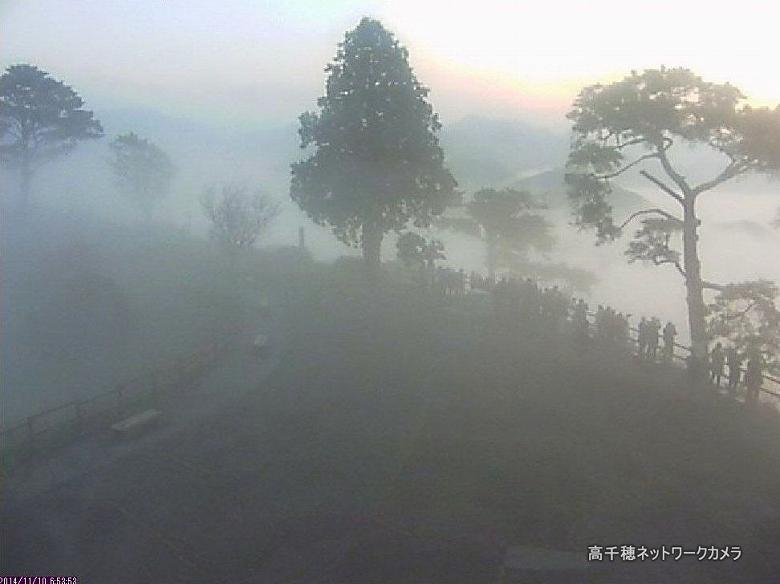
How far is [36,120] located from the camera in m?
42.5

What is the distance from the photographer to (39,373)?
24406 millimetres

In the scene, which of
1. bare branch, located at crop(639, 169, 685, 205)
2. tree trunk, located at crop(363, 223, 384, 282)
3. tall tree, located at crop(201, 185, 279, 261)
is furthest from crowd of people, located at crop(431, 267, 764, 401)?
tall tree, located at crop(201, 185, 279, 261)

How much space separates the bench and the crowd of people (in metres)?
12.4

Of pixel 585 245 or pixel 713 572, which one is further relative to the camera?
pixel 585 245

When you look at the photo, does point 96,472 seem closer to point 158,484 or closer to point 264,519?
point 158,484

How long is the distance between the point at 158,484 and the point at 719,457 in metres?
10.6

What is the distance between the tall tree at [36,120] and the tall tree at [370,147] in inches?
756

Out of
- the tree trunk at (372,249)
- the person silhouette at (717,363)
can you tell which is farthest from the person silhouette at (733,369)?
the tree trunk at (372,249)

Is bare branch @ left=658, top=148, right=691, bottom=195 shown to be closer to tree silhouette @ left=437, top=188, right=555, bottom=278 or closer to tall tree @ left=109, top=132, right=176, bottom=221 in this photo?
tree silhouette @ left=437, top=188, right=555, bottom=278

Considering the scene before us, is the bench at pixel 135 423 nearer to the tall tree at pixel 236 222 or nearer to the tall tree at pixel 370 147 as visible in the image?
the tall tree at pixel 370 147

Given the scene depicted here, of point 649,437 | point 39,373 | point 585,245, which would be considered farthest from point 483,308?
point 585,245

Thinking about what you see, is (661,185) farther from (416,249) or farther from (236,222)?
(236,222)

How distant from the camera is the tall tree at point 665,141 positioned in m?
20.3

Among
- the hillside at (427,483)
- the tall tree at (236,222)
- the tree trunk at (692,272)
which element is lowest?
the hillside at (427,483)
